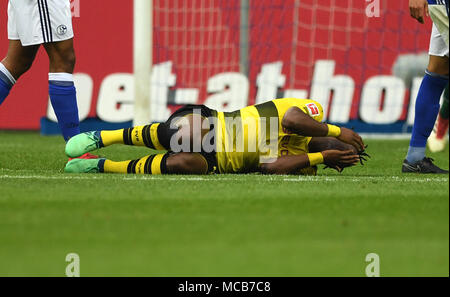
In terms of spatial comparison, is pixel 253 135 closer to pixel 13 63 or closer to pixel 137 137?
pixel 137 137

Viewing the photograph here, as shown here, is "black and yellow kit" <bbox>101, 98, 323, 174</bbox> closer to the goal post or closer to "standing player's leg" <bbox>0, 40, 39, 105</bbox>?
"standing player's leg" <bbox>0, 40, 39, 105</bbox>

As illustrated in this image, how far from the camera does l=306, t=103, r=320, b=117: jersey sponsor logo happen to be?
5137mm

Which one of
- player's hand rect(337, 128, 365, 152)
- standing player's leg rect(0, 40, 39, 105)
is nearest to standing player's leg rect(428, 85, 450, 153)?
player's hand rect(337, 128, 365, 152)

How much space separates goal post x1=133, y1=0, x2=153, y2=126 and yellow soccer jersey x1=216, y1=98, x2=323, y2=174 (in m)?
3.52

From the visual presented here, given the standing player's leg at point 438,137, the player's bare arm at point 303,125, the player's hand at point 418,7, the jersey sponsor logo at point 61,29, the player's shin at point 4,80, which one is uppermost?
the player's hand at point 418,7

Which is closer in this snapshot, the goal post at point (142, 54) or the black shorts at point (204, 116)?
the black shorts at point (204, 116)

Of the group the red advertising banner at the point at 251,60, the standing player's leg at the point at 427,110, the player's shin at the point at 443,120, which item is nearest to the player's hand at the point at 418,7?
the standing player's leg at the point at 427,110

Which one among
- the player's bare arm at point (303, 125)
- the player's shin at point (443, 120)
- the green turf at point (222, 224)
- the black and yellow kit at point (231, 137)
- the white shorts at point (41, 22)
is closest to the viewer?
the green turf at point (222, 224)

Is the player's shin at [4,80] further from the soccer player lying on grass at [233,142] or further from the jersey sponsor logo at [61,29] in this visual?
the soccer player lying on grass at [233,142]

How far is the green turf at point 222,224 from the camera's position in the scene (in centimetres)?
277

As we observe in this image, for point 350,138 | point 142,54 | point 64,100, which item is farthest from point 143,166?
point 142,54

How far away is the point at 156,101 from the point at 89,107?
2.73ft

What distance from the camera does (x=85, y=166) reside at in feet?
17.0
